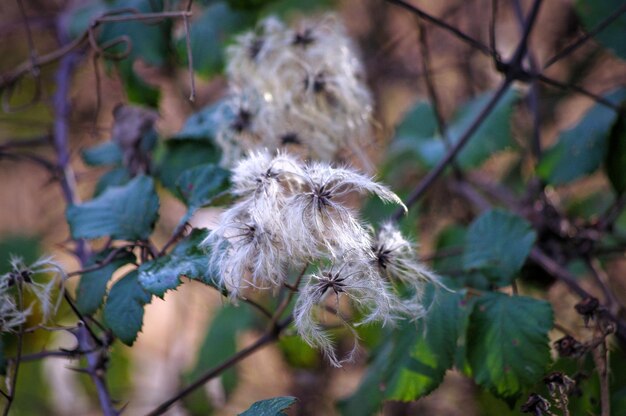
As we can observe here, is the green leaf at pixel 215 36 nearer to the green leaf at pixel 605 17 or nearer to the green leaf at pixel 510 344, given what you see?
the green leaf at pixel 605 17

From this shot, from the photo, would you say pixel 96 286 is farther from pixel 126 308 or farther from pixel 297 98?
pixel 297 98

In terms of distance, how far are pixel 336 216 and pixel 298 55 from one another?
0.55 metres

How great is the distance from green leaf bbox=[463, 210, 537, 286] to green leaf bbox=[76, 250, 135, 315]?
23.3 inches

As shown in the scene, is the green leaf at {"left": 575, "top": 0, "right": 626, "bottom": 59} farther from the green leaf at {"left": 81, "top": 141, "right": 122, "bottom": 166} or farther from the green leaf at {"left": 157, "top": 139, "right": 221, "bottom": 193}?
the green leaf at {"left": 81, "top": 141, "right": 122, "bottom": 166}

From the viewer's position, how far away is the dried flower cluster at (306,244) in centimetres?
91

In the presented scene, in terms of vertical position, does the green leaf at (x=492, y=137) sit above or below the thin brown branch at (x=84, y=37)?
above

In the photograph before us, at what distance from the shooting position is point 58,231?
267cm

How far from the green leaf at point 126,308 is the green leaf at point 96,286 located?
4 cm

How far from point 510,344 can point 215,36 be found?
42.4 inches

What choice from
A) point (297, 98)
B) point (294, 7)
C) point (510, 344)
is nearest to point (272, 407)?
point (510, 344)

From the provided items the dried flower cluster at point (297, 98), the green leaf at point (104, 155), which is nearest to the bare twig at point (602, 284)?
the dried flower cluster at point (297, 98)

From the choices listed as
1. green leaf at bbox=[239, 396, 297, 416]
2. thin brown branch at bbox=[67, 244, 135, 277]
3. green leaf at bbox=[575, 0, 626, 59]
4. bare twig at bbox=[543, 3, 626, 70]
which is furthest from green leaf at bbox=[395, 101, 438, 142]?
green leaf at bbox=[239, 396, 297, 416]

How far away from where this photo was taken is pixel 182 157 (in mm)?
1443

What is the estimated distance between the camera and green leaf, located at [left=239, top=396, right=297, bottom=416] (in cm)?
93
